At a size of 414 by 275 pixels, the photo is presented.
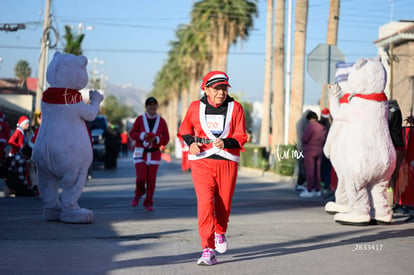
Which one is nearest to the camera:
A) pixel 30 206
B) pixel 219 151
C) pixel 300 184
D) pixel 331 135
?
pixel 219 151

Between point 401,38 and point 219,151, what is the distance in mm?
25120

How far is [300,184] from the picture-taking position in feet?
60.0

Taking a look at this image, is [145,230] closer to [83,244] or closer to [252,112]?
[83,244]

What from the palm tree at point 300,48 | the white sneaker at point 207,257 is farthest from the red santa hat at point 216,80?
the palm tree at point 300,48

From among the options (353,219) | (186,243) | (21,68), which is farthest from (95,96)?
(21,68)

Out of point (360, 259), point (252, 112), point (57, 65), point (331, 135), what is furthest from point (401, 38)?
point (252, 112)

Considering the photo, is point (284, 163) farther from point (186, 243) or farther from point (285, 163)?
point (186, 243)

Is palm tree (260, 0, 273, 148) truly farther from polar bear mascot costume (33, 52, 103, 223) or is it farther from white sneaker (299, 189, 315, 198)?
polar bear mascot costume (33, 52, 103, 223)

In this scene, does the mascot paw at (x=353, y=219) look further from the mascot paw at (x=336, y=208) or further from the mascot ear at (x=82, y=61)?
the mascot ear at (x=82, y=61)

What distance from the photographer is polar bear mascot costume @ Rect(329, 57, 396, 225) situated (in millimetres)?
10484

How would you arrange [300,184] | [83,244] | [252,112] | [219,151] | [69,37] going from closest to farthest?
[219,151], [83,244], [300,184], [69,37], [252,112]

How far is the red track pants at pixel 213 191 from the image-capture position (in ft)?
23.8

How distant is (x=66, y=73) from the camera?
10648 mm

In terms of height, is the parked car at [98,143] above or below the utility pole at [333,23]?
below
